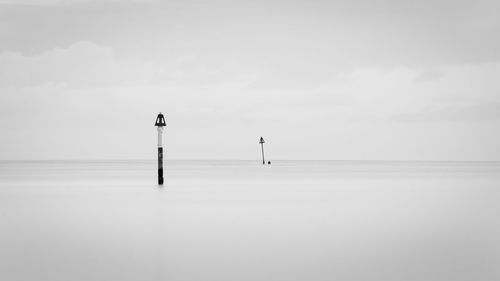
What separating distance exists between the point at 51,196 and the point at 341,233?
1618cm

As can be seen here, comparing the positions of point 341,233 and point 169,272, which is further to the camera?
point 341,233

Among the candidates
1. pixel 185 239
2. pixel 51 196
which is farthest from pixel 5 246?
pixel 51 196

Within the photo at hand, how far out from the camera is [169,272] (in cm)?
805

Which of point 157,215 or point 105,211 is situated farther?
point 105,211

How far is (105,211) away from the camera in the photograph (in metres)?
16.9

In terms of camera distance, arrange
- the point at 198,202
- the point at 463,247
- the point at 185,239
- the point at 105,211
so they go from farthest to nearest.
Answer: the point at 198,202, the point at 105,211, the point at 185,239, the point at 463,247


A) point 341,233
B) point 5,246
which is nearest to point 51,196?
point 5,246

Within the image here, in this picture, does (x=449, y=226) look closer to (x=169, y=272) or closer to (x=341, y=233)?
(x=341, y=233)

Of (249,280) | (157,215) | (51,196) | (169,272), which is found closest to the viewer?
(249,280)

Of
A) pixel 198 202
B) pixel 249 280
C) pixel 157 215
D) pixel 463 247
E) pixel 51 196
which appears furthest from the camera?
pixel 51 196

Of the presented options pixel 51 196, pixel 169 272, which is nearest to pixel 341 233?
pixel 169 272

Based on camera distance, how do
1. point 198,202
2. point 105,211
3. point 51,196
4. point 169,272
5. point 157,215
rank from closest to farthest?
point 169,272 < point 157,215 < point 105,211 < point 198,202 < point 51,196

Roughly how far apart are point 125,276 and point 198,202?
12.6m

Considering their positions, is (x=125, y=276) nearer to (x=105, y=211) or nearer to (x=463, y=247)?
(x=463, y=247)
